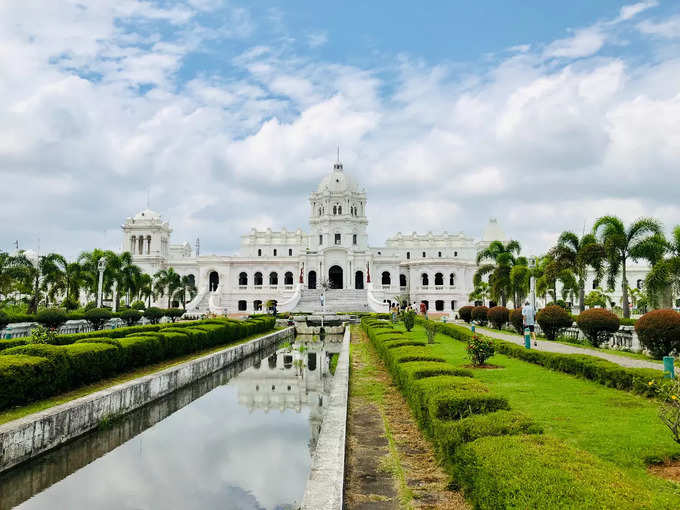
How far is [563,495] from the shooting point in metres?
4.01

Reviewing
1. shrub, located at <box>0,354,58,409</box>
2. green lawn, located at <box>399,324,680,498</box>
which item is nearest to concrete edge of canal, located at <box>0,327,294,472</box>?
shrub, located at <box>0,354,58,409</box>

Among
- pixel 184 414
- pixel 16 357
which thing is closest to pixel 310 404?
pixel 184 414

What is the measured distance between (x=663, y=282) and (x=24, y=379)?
23.4 meters

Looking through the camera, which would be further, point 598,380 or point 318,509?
point 598,380

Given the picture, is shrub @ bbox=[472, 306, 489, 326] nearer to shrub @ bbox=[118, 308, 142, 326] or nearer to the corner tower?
shrub @ bbox=[118, 308, 142, 326]

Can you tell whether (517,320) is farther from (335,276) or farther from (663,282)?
(335,276)

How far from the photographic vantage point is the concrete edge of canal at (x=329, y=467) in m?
5.13

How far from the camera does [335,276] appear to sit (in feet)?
253

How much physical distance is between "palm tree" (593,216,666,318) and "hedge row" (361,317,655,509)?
2137cm

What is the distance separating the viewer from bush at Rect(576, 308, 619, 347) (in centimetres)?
2023

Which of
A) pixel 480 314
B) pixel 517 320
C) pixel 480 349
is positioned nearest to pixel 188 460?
pixel 480 349

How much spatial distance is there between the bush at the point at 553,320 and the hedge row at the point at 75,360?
1566cm

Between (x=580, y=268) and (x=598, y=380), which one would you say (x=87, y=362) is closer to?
(x=598, y=380)

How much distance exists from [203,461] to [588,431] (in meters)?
5.81
